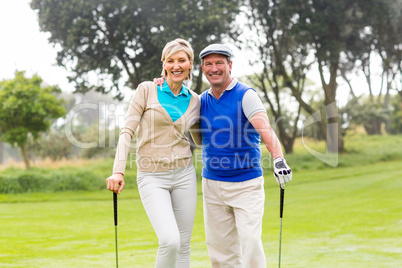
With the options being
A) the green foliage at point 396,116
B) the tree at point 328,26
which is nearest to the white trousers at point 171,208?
the tree at point 328,26

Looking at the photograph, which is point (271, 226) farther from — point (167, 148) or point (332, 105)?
point (332, 105)

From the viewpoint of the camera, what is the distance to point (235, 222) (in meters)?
3.95

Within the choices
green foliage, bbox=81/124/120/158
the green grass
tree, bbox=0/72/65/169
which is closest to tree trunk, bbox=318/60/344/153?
the green grass

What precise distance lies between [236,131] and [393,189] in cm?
1083

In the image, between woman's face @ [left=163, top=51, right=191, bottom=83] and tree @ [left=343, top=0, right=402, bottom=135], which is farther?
tree @ [left=343, top=0, right=402, bottom=135]

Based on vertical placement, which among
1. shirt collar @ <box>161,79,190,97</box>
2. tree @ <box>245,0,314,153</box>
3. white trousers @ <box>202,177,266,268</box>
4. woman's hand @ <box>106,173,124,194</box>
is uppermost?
tree @ <box>245,0,314,153</box>

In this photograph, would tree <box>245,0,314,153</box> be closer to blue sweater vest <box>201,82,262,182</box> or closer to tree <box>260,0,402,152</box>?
tree <box>260,0,402,152</box>

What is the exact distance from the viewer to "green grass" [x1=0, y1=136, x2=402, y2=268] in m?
6.26

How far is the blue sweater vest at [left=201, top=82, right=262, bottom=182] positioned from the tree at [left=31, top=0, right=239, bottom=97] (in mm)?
13095

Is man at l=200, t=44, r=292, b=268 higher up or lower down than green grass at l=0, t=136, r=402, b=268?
higher up

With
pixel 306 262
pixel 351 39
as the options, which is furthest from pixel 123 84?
pixel 306 262

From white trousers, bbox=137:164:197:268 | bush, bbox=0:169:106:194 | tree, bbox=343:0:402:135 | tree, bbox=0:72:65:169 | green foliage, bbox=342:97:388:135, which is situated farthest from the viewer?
green foliage, bbox=342:97:388:135

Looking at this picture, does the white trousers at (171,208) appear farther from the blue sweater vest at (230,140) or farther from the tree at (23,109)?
the tree at (23,109)

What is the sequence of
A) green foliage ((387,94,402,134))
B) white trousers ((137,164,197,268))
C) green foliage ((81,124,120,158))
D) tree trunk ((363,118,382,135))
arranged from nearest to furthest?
white trousers ((137,164,197,268)), green foliage ((81,124,120,158)), green foliage ((387,94,402,134)), tree trunk ((363,118,382,135))
